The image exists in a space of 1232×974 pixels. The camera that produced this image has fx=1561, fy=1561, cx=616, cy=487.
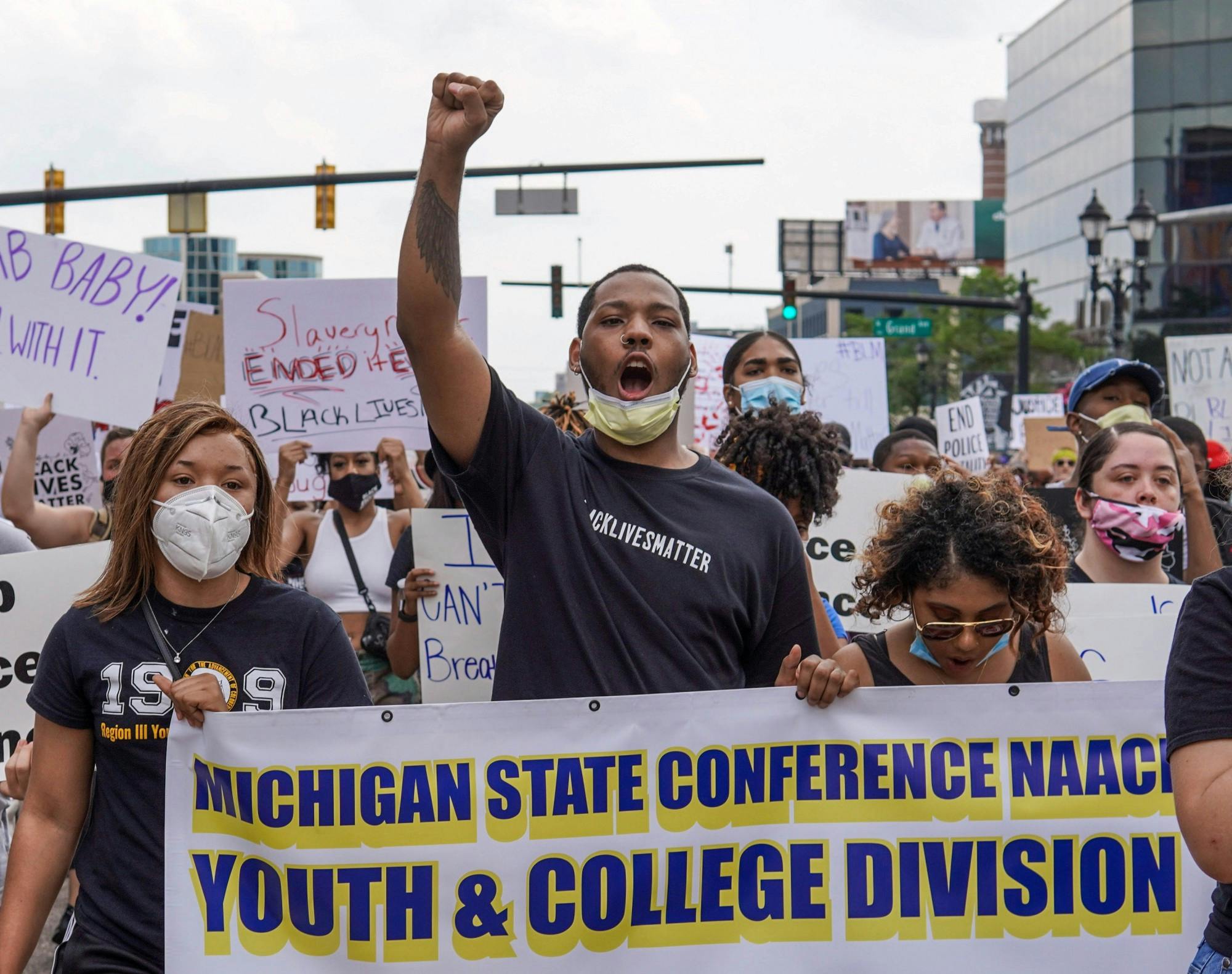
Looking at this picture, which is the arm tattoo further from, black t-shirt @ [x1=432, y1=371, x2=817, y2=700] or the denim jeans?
the denim jeans

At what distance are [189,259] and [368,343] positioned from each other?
568 ft

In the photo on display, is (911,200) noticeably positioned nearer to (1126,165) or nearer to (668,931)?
(1126,165)

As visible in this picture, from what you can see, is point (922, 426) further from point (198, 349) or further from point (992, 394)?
point (992, 394)

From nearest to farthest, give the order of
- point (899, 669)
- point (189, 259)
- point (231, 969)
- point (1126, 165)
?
point (231, 969) < point (899, 669) < point (1126, 165) < point (189, 259)

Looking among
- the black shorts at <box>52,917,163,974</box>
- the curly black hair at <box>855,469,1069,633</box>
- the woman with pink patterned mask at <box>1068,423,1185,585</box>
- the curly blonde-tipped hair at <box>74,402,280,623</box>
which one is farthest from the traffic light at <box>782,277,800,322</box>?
→ the black shorts at <box>52,917,163,974</box>

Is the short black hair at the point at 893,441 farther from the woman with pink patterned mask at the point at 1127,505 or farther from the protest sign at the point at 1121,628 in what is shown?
the protest sign at the point at 1121,628

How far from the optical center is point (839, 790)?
3.03 metres

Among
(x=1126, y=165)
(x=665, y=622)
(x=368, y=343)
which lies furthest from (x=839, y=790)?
(x=1126, y=165)

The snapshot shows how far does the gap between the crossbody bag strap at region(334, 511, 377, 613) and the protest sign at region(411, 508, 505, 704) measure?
132 centimetres

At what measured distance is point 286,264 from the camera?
157500mm

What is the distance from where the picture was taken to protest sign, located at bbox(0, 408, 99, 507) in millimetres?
8555

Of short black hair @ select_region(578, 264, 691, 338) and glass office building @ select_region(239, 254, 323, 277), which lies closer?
short black hair @ select_region(578, 264, 691, 338)

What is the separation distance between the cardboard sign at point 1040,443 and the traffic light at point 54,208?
920cm

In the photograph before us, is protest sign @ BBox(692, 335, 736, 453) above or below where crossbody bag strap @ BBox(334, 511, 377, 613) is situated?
above
